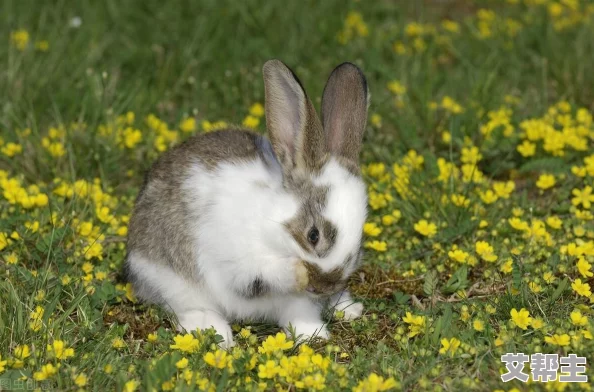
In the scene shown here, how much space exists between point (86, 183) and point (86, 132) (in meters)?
0.79

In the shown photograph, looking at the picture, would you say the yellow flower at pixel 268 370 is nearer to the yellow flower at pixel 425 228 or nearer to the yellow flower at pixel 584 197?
the yellow flower at pixel 425 228

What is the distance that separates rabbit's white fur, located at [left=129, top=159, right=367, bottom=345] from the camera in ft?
16.6

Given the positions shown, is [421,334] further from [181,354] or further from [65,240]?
[65,240]

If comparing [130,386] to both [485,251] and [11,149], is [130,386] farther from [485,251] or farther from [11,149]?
[11,149]

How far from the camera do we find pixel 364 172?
6.88 m

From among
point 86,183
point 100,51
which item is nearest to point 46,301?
point 86,183

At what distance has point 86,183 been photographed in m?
6.56

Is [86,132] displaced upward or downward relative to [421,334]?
upward

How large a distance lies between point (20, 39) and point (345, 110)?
401 centimetres

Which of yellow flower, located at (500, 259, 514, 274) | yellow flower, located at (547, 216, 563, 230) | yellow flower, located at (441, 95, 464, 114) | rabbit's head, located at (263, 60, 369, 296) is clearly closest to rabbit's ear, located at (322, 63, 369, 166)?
rabbit's head, located at (263, 60, 369, 296)

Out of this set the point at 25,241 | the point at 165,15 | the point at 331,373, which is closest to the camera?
the point at 331,373

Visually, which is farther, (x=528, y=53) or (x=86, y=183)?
(x=528, y=53)


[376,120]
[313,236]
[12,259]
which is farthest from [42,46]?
[313,236]

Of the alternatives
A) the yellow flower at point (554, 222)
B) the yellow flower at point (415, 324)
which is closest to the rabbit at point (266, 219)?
the yellow flower at point (415, 324)
